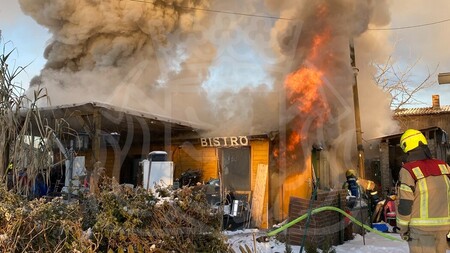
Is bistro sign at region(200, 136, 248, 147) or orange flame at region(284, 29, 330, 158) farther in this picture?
orange flame at region(284, 29, 330, 158)

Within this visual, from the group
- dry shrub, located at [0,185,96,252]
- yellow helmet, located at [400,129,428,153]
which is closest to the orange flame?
yellow helmet, located at [400,129,428,153]

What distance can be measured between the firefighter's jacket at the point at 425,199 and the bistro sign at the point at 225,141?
7357 millimetres

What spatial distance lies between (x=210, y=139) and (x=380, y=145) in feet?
31.2

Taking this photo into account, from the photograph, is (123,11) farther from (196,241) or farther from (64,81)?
(196,241)

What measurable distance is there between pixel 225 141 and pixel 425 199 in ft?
26.4

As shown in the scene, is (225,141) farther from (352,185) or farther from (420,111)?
(420,111)

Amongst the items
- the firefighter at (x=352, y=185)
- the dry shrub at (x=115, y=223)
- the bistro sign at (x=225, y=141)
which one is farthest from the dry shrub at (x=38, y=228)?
the firefighter at (x=352, y=185)

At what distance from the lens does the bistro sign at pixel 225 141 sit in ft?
37.8

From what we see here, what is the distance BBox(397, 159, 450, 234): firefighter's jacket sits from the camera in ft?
13.4

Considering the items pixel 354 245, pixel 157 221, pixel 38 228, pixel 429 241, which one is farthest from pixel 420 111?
pixel 38 228

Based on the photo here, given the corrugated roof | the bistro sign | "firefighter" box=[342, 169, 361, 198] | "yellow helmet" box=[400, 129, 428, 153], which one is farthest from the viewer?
the corrugated roof

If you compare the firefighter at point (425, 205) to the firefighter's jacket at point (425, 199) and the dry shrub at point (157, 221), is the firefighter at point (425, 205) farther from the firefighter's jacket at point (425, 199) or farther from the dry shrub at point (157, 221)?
the dry shrub at point (157, 221)

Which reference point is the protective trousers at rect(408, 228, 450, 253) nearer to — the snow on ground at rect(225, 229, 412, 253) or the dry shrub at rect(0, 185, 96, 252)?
the snow on ground at rect(225, 229, 412, 253)

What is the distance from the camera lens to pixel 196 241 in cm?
434
